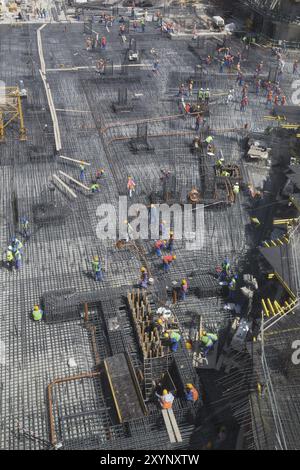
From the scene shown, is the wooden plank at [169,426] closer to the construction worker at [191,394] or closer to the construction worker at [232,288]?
the construction worker at [191,394]

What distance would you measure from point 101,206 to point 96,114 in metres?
13.5

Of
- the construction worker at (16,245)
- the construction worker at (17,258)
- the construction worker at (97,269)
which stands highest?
the construction worker at (16,245)

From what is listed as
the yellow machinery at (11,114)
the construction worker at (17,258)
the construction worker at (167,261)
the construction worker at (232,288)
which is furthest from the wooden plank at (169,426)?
the yellow machinery at (11,114)

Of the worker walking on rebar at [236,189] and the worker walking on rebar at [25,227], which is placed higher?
the worker walking on rebar at [236,189]

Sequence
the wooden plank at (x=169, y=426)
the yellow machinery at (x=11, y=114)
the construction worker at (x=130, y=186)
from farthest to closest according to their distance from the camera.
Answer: the yellow machinery at (x=11, y=114)
the construction worker at (x=130, y=186)
the wooden plank at (x=169, y=426)

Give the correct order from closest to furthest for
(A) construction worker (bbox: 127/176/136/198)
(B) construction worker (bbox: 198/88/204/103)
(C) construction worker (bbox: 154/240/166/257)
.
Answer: (C) construction worker (bbox: 154/240/166/257), (A) construction worker (bbox: 127/176/136/198), (B) construction worker (bbox: 198/88/204/103)

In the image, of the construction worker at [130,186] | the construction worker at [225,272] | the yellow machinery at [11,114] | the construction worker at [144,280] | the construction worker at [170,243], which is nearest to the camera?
the construction worker at [144,280]

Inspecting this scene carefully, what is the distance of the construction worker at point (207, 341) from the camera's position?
22781 millimetres

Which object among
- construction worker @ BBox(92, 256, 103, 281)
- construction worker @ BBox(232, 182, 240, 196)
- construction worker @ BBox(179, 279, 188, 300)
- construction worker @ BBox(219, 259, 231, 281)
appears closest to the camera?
construction worker @ BBox(179, 279, 188, 300)

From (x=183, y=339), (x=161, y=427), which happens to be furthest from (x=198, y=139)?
(x=161, y=427)

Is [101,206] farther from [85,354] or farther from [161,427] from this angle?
[161,427]

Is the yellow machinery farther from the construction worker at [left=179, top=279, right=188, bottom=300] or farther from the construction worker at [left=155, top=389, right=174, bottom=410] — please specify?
the construction worker at [left=155, top=389, right=174, bottom=410]

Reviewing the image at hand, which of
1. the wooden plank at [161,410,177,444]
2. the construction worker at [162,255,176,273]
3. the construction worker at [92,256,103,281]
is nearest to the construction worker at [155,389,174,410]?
the wooden plank at [161,410,177,444]

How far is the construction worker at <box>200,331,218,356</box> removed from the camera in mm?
22781
